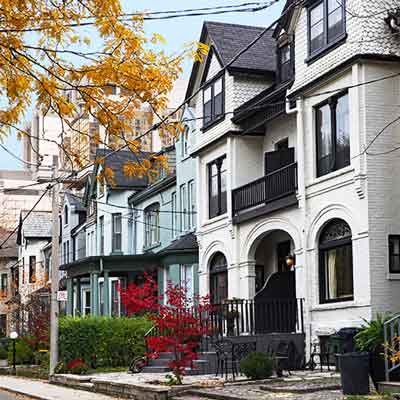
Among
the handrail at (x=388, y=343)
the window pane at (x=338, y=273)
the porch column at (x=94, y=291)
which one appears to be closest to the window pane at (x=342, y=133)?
the window pane at (x=338, y=273)

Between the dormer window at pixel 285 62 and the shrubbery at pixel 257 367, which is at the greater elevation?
the dormer window at pixel 285 62

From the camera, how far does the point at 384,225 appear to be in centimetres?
2289

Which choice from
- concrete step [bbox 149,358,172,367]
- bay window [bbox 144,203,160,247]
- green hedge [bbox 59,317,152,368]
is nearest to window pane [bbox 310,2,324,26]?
concrete step [bbox 149,358,172,367]

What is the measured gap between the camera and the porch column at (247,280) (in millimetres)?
29609

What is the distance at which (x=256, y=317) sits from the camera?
2766 cm

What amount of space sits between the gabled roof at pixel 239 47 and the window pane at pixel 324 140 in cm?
611

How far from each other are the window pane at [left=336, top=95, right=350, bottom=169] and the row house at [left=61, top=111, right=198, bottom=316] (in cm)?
1256

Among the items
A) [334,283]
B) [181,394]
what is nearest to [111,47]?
[181,394]

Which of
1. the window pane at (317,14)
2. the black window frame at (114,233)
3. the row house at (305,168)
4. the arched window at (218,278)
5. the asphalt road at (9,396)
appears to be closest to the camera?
the row house at (305,168)

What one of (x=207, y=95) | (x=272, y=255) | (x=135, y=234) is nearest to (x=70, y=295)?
(x=135, y=234)

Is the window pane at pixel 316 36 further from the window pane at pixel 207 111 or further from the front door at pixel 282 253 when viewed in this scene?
the window pane at pixel 207 111

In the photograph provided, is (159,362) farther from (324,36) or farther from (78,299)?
(78,299)

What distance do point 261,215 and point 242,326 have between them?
3408 mm

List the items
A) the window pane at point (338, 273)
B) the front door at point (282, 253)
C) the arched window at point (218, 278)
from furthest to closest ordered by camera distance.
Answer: the arched window at point (218, 278) < the front door at point (282, 253) < the window pane at point (338, 273)
